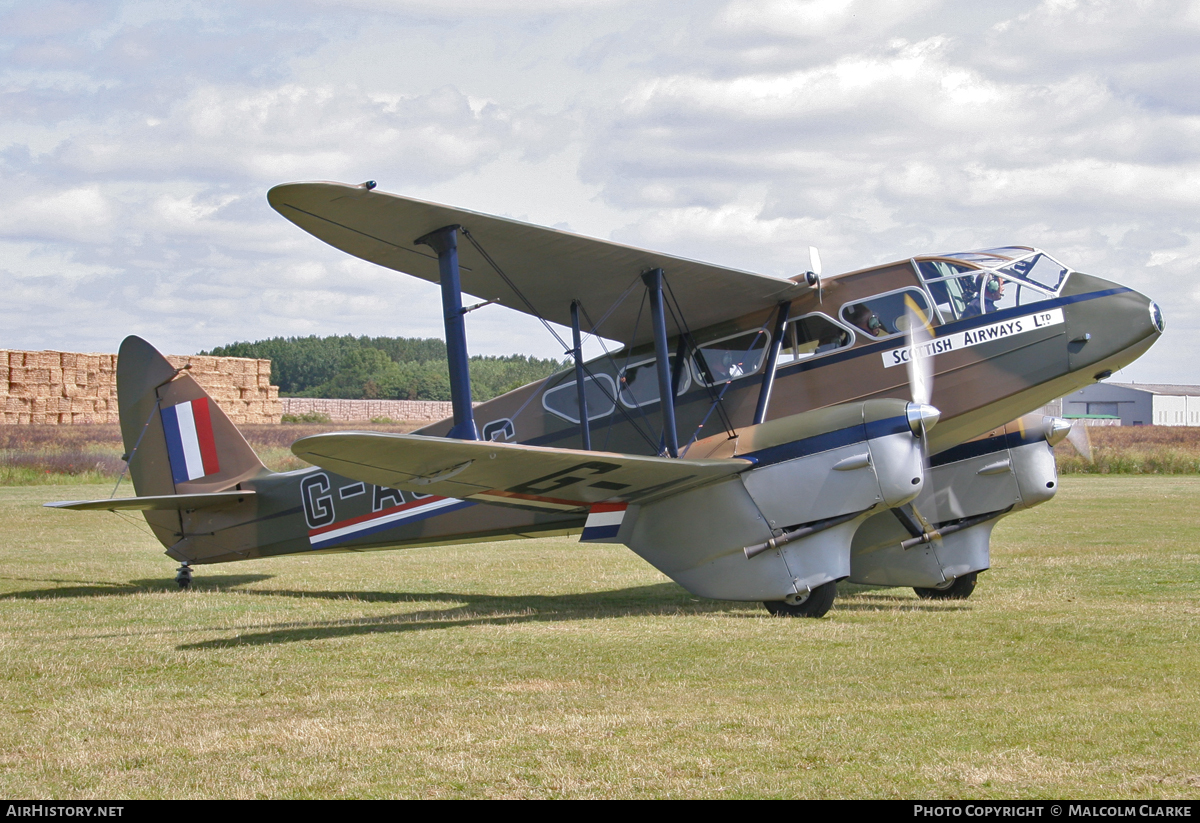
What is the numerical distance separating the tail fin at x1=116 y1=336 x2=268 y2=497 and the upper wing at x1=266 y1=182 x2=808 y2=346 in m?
4.36

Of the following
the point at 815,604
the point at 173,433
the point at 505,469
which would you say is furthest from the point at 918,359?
the point at 173,433

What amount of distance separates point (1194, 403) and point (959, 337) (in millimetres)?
83561

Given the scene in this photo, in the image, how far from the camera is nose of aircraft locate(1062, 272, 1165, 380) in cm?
962

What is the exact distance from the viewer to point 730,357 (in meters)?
11.0

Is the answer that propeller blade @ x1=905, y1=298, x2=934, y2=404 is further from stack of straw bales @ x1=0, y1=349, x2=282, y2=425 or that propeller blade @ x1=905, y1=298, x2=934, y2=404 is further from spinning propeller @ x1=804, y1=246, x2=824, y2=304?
stack of straw bales @ x1=0, y1=349, x2=282, y2=425

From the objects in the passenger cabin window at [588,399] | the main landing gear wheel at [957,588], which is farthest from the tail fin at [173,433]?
the main landing gear wheel at [957,588]

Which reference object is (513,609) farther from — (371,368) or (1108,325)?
(371,368)

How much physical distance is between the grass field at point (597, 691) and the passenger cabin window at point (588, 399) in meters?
2.05

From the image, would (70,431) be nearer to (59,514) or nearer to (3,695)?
(59,514)

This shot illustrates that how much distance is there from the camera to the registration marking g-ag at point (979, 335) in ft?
32.2

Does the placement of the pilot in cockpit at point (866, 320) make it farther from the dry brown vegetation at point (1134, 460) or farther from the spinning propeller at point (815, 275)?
the dry brown vegetation at point (1134, 460)

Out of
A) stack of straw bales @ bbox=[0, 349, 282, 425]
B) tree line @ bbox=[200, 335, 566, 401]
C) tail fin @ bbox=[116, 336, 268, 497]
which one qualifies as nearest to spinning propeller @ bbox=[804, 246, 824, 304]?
tail fin @ bbox=[116, 336, 268, 497]

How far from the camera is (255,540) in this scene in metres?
12.8

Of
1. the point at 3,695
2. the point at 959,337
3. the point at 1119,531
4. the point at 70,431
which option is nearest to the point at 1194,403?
the point at 1119,531
